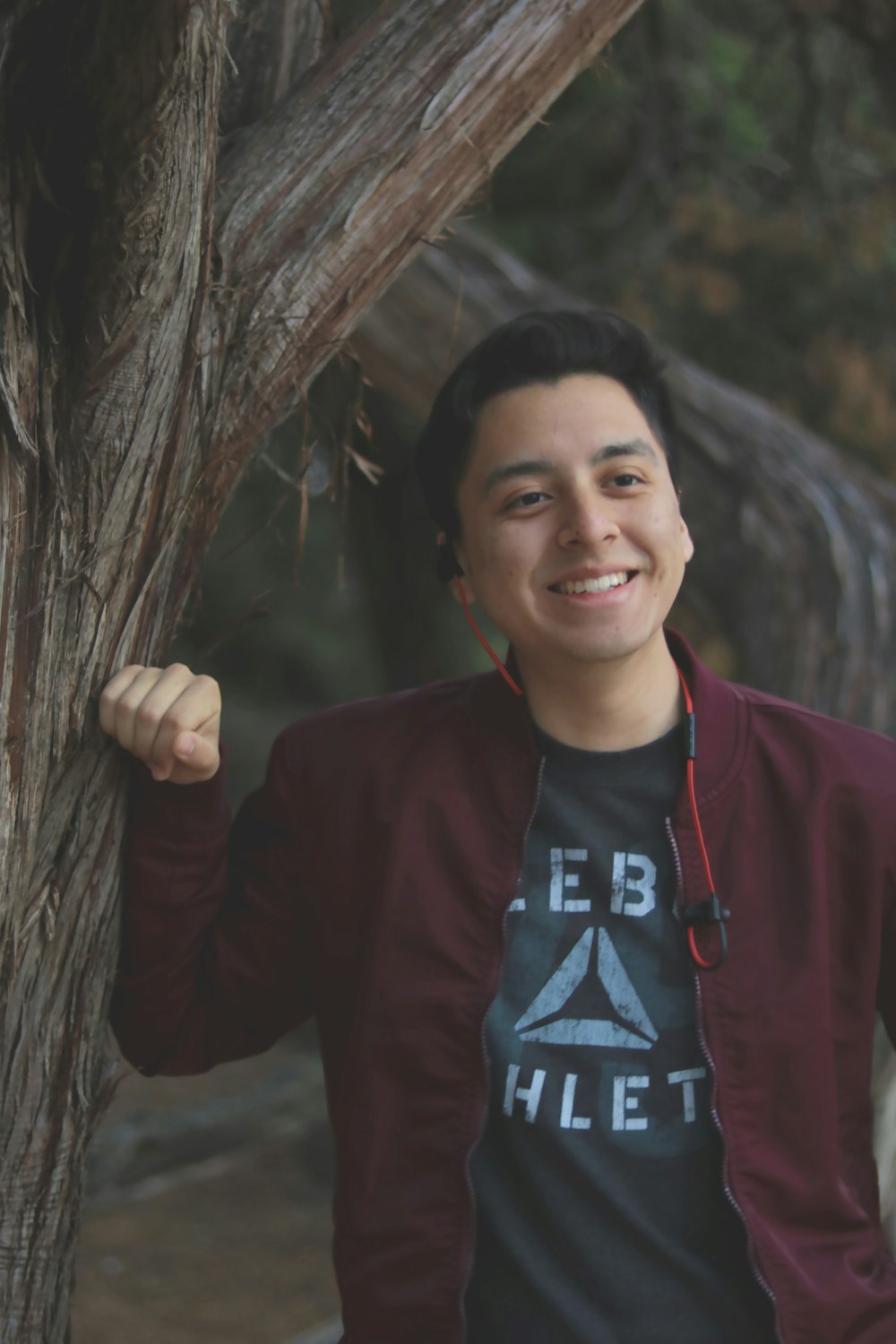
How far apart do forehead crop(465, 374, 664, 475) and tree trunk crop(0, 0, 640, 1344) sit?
257 mm

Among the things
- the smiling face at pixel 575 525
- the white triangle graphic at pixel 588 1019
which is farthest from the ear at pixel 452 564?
the white triangle graphic at pixel 588 1019

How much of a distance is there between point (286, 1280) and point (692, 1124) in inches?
124

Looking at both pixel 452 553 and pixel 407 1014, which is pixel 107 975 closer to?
pixel 407 1014

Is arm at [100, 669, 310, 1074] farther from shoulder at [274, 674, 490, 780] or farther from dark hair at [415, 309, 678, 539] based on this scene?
dark hair at [415, 309, 678, 539]

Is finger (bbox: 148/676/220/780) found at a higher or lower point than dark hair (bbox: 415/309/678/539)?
lower

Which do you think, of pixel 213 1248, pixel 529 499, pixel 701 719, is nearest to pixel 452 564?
pixel 529 499

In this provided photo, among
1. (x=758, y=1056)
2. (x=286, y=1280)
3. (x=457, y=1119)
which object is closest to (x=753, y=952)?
(x=758, y=1056)

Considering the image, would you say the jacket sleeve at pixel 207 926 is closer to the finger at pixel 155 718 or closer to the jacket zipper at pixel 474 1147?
the finger at pixel 155 718

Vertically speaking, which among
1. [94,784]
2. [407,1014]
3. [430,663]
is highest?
[430,663]

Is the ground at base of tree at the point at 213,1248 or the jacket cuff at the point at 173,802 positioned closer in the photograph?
the jacket cuff at the point at 173,802

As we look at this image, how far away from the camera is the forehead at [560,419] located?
6.55ft

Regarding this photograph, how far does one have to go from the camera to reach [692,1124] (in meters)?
1.86

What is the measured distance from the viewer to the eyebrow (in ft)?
6.51

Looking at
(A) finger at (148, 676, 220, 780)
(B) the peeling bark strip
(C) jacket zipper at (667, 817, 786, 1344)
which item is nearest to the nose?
(C) jacket zipper at (667, 817, 786, 1344)
